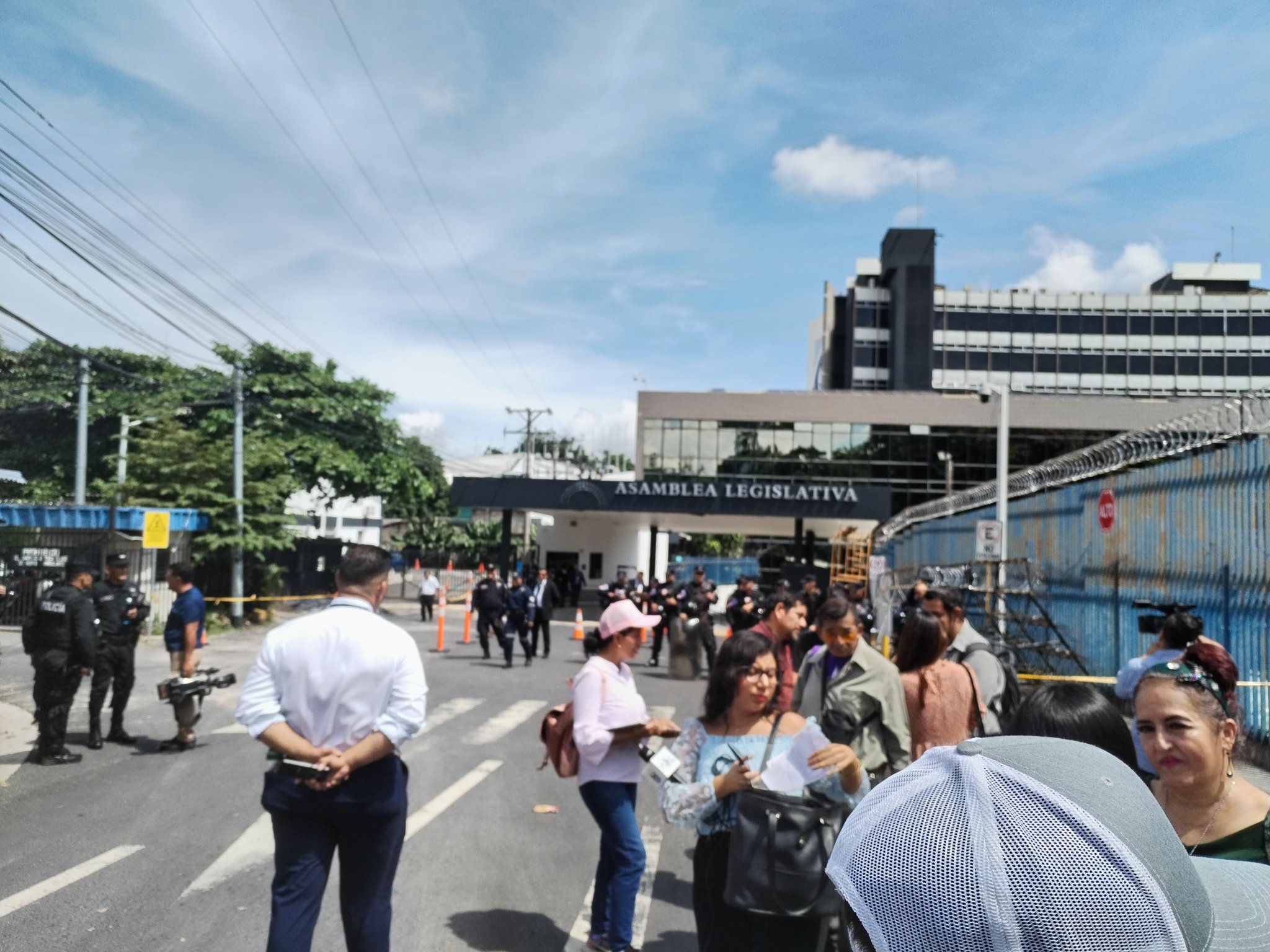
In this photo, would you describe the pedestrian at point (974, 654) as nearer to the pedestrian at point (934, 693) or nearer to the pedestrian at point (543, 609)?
the pedestrian at point (934, 693)

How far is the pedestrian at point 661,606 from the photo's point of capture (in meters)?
19.6

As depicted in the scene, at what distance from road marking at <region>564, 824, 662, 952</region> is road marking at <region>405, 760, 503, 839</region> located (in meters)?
1.59

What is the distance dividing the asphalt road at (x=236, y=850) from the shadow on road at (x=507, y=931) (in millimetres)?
12

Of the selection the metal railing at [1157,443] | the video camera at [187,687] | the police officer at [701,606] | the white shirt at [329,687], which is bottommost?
the video camera at [187,687]

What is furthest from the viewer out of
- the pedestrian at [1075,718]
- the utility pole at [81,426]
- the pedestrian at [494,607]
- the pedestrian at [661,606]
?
the pedestrian at [661,606]

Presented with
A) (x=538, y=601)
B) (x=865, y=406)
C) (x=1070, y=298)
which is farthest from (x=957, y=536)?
(x=1070, y=298)

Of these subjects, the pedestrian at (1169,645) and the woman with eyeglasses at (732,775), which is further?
the pedestrian at (1169,645)

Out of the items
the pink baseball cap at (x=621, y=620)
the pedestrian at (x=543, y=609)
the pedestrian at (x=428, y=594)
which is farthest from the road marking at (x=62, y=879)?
the pedestrian at (x=428, y=594)

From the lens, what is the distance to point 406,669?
387 cm

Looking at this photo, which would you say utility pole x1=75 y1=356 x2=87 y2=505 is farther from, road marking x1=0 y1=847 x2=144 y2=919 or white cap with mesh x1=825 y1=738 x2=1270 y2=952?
white cap with mesh x1=825 y1=738 x2=1270 y2=952

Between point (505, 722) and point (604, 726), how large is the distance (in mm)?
7708

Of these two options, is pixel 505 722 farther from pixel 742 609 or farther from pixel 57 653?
pixel 57 653

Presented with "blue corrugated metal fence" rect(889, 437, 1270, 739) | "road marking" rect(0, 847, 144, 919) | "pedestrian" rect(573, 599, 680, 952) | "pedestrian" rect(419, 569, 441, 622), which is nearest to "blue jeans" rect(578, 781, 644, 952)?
"pedestrian" rect(573, 599, 680, 952)

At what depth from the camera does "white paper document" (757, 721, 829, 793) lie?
3.49 metres
